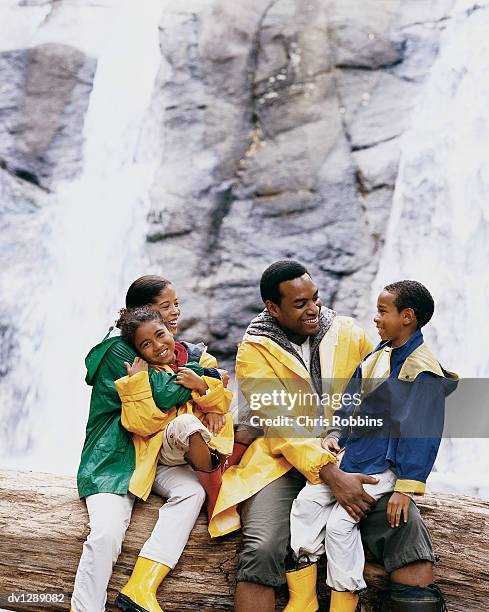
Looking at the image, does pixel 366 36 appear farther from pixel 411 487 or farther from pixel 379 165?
pixel 411 487

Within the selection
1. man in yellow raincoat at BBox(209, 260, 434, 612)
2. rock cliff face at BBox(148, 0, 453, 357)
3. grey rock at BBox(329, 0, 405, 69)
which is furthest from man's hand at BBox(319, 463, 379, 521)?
grey rock at BBox(329, 0, 405, 69)

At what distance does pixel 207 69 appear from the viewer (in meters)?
11.5

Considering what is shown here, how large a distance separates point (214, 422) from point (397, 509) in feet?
3.22

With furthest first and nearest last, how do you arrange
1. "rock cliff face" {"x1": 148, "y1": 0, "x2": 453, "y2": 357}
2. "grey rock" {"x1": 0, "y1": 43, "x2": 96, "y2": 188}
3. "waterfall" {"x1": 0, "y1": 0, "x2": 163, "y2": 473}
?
1. "grey rock" {"x1": 0, "y1": 43, "x2": 96, "y2": 188}
2. "rock cliff face" {"x1": 148, "y1": 0, "x2": 453, "y2": 357}
3. "waterfall" {"x1": 0, "y1": 0, "x2": 163, "y2": 473}

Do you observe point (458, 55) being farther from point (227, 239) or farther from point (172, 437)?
point (172, 437)

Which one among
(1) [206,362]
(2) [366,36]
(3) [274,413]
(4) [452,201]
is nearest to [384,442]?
(3) [274,413]

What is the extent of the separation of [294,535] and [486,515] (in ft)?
3.24

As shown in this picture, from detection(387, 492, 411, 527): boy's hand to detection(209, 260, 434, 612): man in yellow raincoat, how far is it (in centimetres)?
6

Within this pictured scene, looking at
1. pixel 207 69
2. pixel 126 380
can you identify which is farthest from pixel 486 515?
pixel 207 69

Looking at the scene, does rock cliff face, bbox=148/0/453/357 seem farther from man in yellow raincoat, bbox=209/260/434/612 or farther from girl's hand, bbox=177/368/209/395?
girl's hand, bbox=177/368/209/395

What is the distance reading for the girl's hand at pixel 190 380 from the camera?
3.79 metres

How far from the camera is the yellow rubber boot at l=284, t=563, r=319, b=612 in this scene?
352 cm

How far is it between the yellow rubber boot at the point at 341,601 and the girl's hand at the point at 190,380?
112cm

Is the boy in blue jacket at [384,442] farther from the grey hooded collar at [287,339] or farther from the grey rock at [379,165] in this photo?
the grey rock at [379,165]
